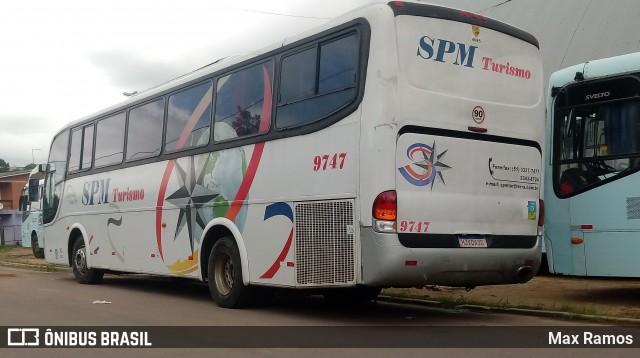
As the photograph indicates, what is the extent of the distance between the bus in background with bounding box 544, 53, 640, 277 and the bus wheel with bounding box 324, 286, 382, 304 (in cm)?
294

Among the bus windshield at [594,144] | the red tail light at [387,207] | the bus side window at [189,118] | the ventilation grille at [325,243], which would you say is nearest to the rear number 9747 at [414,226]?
the red tail light at [387,207]

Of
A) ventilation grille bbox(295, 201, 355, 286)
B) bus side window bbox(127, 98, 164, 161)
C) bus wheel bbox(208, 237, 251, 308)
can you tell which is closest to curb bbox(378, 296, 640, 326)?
bus wheel bbox(208, 237, 251, 308)

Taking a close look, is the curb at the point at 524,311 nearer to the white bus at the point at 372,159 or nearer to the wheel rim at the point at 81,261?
the white bus at the point at 372,159

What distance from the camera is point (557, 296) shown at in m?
11.9

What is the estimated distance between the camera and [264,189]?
945cm

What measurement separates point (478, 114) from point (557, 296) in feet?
15.7

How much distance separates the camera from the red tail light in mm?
7781

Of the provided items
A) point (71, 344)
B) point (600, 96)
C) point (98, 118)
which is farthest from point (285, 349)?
point (98, 118)

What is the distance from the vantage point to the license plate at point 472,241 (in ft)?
27.0

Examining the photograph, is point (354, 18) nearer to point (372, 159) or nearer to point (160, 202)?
point (372, 159)

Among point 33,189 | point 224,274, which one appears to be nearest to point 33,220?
point 33,189

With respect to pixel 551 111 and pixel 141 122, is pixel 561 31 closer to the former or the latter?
pixel 551 111

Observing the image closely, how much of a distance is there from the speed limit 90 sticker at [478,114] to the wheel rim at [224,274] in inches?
159

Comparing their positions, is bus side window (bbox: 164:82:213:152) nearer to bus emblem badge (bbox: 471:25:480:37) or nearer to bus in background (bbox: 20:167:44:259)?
bus emblem badge (bbox: 471:25:480:37)
